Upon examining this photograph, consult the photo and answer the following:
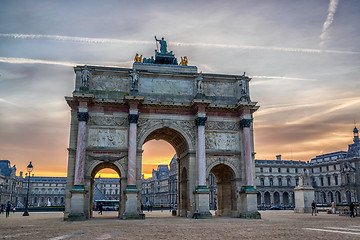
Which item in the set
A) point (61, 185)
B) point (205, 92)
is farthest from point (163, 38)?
point (61, 185)

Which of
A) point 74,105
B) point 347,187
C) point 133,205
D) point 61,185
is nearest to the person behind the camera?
point 133,205

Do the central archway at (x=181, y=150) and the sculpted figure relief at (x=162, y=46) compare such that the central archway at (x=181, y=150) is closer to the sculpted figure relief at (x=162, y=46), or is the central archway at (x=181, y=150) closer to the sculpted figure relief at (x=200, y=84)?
the sculpted figure relief at (x=200, y=84)

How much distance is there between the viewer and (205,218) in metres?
28.0

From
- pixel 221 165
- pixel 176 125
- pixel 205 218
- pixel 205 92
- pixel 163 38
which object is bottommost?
→ pixel 205 218

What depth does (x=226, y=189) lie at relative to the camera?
33.7 m

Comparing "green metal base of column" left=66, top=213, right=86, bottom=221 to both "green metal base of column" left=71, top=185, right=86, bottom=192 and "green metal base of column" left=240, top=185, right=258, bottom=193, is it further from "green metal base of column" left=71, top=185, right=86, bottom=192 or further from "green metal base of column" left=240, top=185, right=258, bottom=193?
"green metal base of column" left=240, top=185, right=258, bottom=193

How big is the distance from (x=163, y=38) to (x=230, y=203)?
18.0 meters

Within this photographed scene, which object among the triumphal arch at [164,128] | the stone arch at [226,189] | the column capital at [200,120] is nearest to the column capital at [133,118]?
the triumphal arch at [164,128]

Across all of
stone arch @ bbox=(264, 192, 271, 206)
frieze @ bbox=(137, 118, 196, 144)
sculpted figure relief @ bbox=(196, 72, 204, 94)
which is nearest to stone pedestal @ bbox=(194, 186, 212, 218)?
frieze @ bbox=(137, 118, 196, 144)

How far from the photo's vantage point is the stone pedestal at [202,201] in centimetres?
2857

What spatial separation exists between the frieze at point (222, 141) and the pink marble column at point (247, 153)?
109 centimetres

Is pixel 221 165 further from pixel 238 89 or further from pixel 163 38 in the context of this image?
pixel 163 38

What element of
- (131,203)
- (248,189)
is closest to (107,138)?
(131,203)

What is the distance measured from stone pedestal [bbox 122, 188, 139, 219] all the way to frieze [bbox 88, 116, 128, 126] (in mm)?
5743
